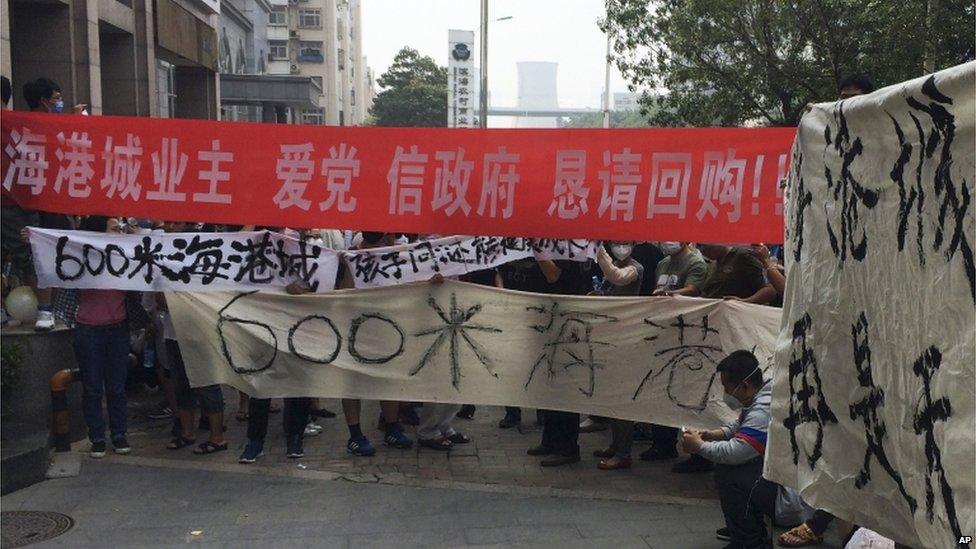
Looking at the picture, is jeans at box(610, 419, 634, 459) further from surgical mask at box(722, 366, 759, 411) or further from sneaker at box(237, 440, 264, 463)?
sneaker at box(237, 440, 264, 463)

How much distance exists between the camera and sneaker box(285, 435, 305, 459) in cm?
706

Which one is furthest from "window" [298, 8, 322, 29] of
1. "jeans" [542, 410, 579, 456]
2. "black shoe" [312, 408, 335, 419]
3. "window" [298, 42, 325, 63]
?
"jeans" [542, 410, 579, 456]

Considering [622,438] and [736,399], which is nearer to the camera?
[736,399]

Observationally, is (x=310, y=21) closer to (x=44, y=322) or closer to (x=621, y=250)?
(x=44, y=322)

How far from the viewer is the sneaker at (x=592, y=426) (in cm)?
807

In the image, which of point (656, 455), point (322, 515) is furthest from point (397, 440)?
point (656, 455)

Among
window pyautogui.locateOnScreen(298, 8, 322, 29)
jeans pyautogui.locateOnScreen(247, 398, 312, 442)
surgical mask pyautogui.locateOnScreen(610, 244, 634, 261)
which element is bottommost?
jeans pyautogui.locateOnScreen(247, 398, 312, 442)

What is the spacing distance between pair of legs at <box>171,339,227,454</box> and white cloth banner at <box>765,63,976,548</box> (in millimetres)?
4945

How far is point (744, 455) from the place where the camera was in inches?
192

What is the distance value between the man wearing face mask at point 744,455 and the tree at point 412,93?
68.8 metres

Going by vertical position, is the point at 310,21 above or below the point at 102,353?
above

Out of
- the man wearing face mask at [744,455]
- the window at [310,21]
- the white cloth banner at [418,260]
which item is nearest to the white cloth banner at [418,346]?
the white cloth banner at [418,260]

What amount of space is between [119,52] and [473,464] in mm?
15129

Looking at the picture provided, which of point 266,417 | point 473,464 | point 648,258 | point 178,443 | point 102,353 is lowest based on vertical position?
point 473,464
